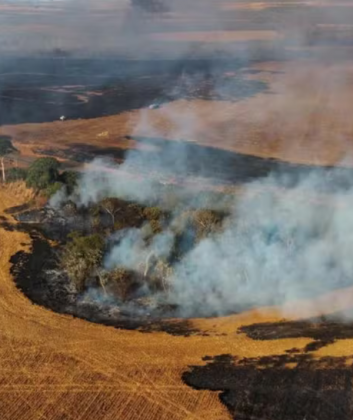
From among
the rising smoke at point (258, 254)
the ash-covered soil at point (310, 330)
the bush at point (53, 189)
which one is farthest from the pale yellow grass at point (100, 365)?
the bush at point (53, 189)

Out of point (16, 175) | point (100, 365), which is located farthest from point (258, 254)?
point (16, 175)

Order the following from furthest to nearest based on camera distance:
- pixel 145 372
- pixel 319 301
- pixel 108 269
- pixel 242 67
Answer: pixel 242 67, pixel 108 269, pixel 319 301, pixel 145 372

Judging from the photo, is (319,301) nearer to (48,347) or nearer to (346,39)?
(48,347)

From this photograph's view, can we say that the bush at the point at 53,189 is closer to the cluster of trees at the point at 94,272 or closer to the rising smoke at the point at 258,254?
the rising smoke at the point at 258,254

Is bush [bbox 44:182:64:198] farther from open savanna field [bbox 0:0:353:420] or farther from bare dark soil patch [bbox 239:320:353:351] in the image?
bare dark soil patch [bbox 239:320:353:351]

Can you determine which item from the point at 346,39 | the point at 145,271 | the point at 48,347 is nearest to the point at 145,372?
the point at 48,347

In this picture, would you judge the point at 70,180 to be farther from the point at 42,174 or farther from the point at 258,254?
the point at 258,254
